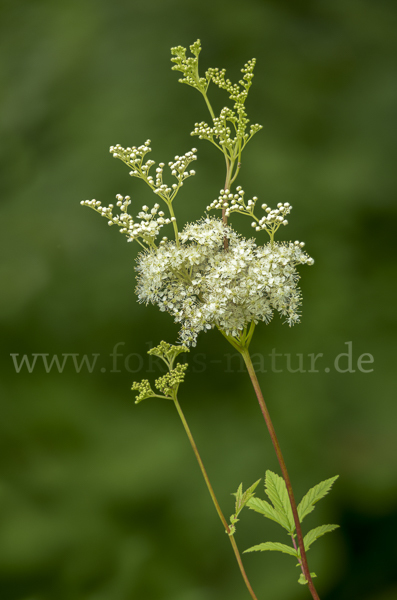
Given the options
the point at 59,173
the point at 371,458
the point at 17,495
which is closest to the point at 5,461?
the point at 17,495

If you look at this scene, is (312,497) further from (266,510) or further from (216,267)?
(216,267)

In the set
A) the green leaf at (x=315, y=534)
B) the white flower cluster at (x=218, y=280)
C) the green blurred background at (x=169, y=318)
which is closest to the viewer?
the white flower cluster at (x=218, y=280)

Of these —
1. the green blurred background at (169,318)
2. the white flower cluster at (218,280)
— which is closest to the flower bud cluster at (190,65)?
the white flower cluster at (218,280)

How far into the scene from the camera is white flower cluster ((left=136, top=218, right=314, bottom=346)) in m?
0.88

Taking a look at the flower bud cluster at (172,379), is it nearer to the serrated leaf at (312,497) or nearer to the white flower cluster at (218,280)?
the white flower cluster at (218,280)

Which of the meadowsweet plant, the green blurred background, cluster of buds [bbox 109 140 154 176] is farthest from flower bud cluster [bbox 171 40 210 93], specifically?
the green blurred background

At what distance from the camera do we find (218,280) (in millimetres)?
881

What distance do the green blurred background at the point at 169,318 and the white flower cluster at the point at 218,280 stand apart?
511 mm

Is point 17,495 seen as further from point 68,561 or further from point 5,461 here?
point 68,561

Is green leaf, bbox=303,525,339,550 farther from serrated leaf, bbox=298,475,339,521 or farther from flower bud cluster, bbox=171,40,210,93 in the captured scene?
flower bud cluster, bbox=171,40,210,93

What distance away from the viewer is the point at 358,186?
4.73 ft

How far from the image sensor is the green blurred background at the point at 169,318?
139cm

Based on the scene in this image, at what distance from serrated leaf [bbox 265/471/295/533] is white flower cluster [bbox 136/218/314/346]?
0.37 metres

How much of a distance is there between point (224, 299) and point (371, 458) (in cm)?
79
